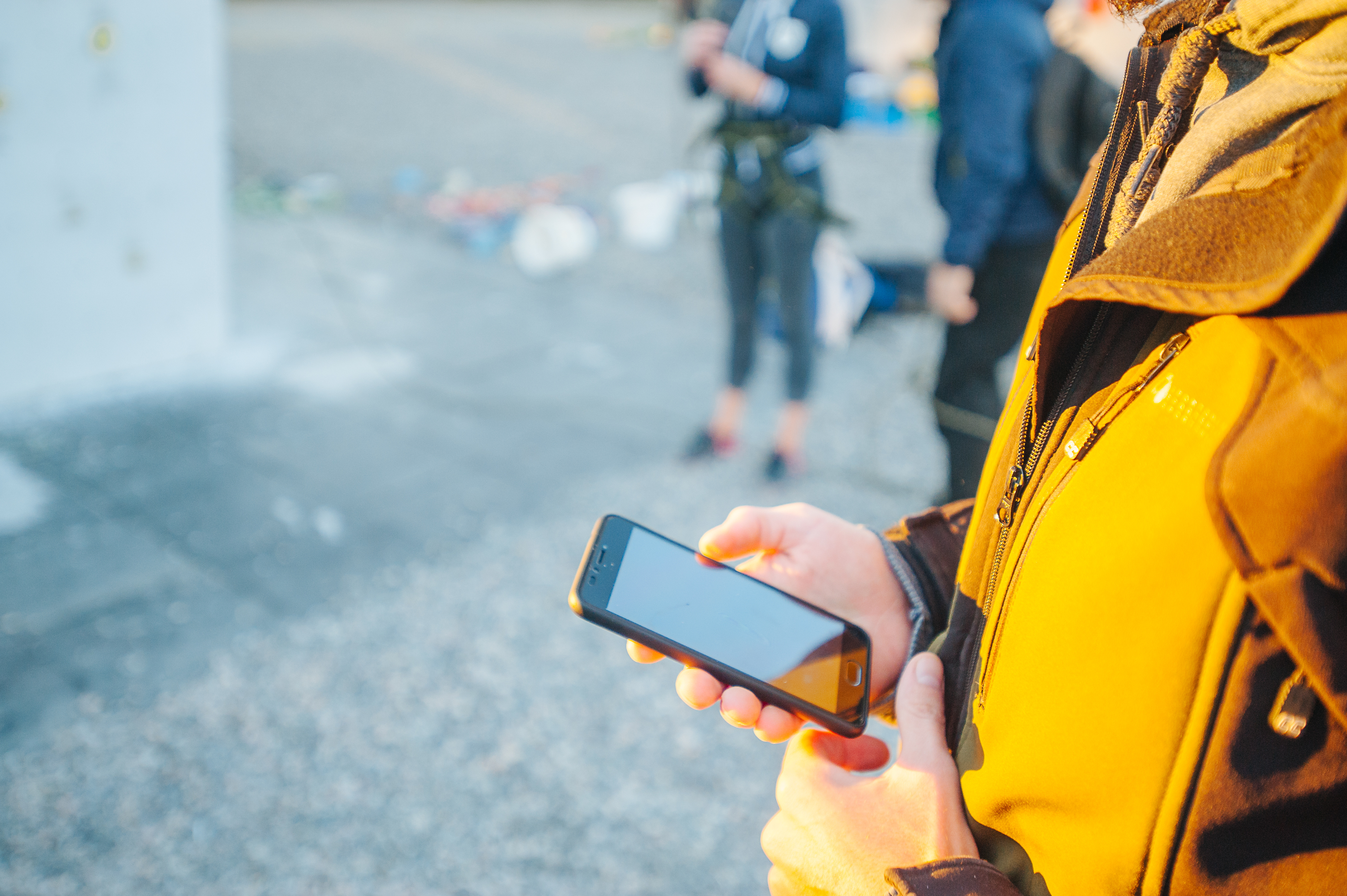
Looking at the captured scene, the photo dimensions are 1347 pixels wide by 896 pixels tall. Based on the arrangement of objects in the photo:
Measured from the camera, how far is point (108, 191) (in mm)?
3930

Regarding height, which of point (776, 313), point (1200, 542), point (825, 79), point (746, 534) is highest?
point (1200, 542)

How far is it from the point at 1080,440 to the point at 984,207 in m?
2.21

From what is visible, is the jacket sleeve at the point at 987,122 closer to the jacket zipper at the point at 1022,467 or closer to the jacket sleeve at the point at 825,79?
the jacket sleeve at the point at 825,79

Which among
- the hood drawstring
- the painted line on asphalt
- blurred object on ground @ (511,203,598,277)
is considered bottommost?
the painted line on asphalt

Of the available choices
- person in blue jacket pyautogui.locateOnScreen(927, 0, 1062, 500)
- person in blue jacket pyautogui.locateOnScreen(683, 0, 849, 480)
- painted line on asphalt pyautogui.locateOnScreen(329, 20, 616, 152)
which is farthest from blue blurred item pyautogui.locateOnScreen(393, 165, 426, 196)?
person in blue jacket pyautogui.locateOnScreen(927, 0, 1062, 500)

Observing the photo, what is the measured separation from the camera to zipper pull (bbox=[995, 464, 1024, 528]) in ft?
2.76

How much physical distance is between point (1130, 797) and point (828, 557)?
57 cm

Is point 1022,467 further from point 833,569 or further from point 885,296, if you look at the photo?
point 885,296

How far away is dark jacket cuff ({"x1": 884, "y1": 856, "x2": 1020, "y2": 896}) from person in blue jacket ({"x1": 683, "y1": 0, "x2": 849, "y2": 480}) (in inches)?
113

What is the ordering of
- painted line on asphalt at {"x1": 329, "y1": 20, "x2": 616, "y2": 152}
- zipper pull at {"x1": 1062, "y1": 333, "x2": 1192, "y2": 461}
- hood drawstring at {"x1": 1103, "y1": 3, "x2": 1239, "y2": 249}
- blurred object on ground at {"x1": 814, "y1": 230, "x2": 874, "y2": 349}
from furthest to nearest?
painted line on asphalt at {"x1": 329, "y1": 20, "x2": 616, "y2": 152}
blurred object on ground at {"x1": 814, "y1": 230, "x2": 874, "y2": 349}
hood drawstring at {"x1": 1103, "y1": 3, "x2": 1239, "y2": 249}
zipper pull at {"x1": 1062, "y1": 333, "x2": 1192, "y2": 461}

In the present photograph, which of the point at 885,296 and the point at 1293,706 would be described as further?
the point at 885,296

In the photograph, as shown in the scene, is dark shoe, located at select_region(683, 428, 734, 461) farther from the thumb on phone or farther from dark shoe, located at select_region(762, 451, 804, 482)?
the thumb on phone

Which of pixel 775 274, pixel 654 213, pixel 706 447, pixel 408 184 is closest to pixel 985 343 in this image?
pixel 775 274

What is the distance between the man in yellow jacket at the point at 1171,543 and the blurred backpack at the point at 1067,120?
200cm
